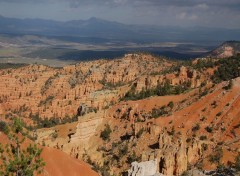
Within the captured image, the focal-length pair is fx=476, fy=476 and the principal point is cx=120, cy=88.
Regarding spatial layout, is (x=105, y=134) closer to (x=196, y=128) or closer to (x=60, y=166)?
(x=196, y=128)

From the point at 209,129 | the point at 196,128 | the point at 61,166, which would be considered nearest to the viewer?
the point at 61,166

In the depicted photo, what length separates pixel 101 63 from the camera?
5394 inches

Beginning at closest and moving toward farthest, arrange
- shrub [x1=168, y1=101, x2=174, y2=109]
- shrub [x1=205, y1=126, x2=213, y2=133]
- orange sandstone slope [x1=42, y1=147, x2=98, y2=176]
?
orange sandstone slope [x1=42, y1=147, x2=98, y2=176] < shrub [x1=205, y1=126, x2=213, y2=133] < shrub [x1=168, y1=101, x2=174, y2=109]

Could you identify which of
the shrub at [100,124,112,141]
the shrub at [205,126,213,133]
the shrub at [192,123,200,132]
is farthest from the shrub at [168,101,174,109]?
the shrub at [205,126,213,133]

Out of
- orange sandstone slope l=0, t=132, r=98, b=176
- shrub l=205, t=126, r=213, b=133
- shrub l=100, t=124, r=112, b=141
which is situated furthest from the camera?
shrub l=100, t=124, r=112, b=141

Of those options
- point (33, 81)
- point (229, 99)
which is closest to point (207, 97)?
point (229, 99)

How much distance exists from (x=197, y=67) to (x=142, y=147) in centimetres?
4293

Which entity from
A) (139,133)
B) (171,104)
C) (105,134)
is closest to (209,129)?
(139,133)

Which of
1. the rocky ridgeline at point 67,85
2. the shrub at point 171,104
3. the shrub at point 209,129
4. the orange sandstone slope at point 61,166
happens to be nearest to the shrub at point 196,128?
the shrub at point 209,129

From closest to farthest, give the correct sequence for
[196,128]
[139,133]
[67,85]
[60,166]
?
[60,166] < [196,128] < [139,133] < [67,85]

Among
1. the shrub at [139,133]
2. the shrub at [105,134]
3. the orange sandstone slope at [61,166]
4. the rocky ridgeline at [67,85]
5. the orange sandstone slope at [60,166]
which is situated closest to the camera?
the orange sandstone slope at [60,166]

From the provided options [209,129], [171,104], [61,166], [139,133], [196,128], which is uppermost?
[61,166]

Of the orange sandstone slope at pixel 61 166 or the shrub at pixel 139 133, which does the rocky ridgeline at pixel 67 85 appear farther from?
the orange sandstone slope at pixel 61 166

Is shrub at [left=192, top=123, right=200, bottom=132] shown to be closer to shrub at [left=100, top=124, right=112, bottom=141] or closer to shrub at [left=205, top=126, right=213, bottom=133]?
shrub at [left=205, top=126, right=213, bottom=133]
